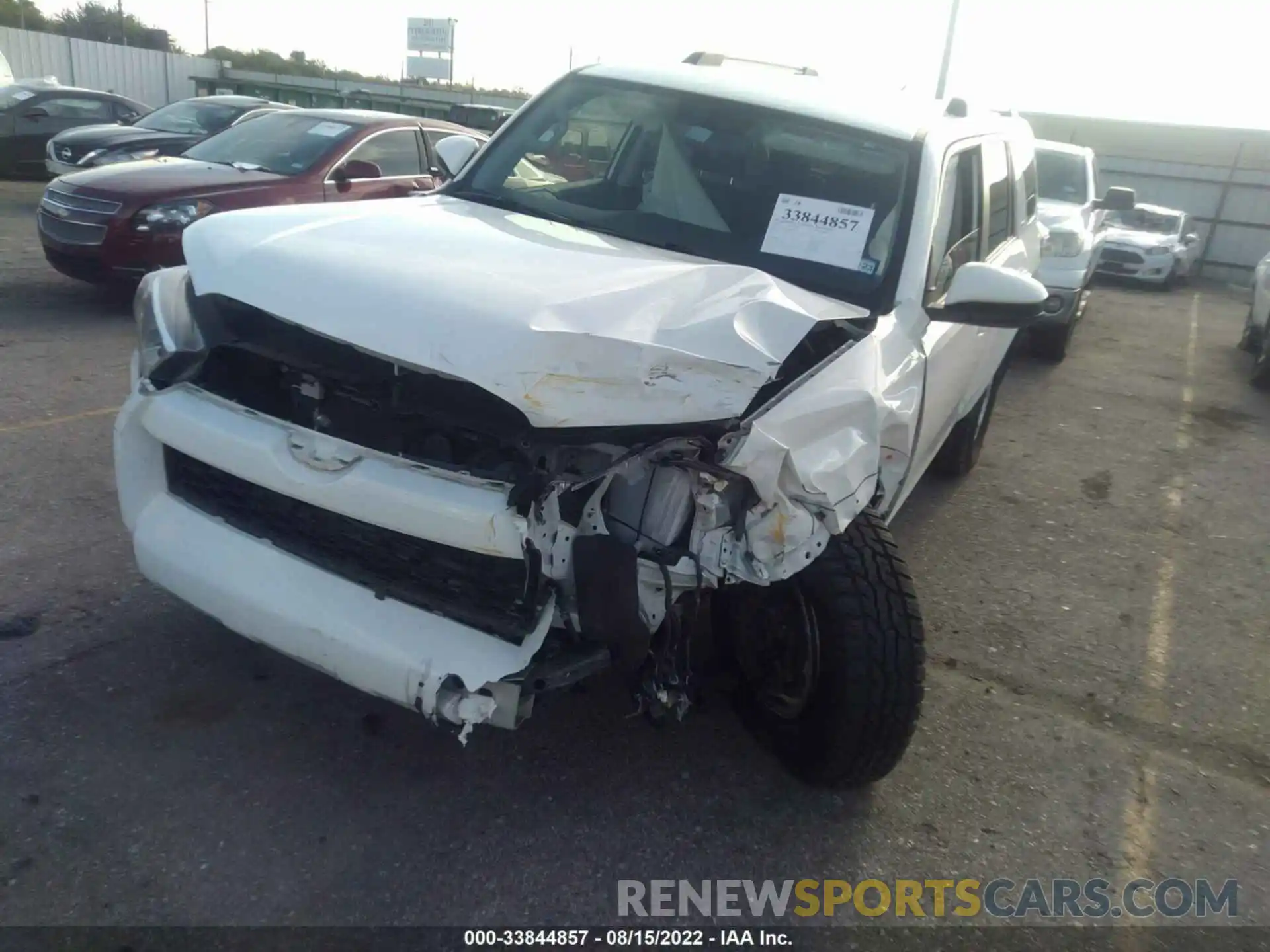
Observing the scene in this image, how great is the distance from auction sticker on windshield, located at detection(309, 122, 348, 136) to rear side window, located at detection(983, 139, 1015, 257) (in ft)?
18.1


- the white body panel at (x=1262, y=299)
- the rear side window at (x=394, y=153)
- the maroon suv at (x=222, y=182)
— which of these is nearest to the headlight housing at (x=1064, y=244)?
the white body panel at (x=1262, y=299)

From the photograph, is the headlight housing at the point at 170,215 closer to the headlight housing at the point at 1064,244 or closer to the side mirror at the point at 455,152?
the side mirror at the point at 455,152

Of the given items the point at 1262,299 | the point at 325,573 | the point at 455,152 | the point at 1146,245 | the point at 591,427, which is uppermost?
the point at 455,152

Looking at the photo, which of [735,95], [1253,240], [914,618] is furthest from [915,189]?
[1253,240]

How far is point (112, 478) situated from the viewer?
4516 millimetres

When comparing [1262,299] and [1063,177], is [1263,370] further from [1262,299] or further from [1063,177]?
[1063,177]

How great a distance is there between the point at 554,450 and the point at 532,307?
0.37 metres

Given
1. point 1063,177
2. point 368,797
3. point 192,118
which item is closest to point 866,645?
point 368,797

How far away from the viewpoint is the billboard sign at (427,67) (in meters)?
50.4

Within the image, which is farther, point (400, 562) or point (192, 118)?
point (192, 118)

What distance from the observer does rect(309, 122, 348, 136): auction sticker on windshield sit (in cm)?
815

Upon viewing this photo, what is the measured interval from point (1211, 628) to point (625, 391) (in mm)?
3406

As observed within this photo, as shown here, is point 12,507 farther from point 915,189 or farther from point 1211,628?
point 1211,628

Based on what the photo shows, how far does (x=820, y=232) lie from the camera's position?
334 centimetres
